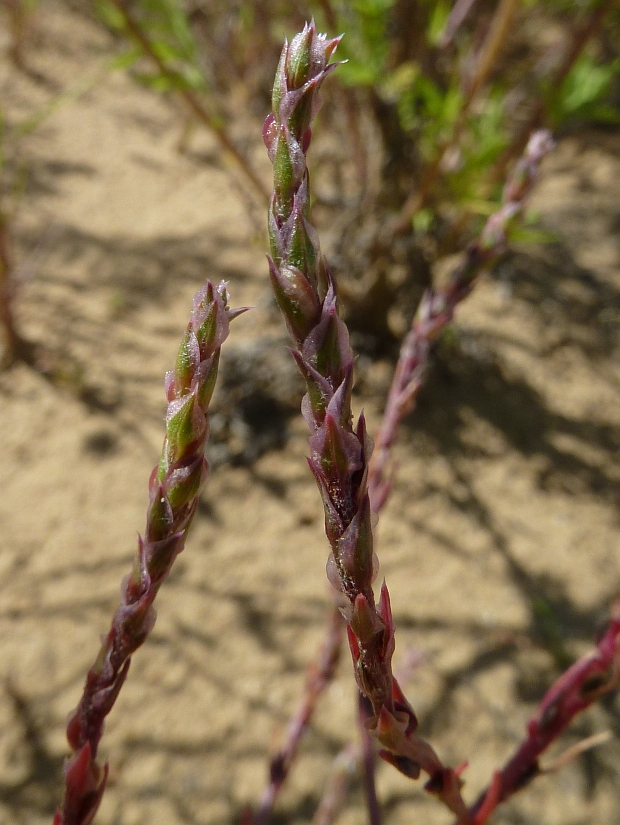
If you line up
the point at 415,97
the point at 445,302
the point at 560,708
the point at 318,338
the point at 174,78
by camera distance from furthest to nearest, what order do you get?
the point at 415,97 < the point at 174,78 < the point at 445,302 < the point at 560,708 < the point at 318,338

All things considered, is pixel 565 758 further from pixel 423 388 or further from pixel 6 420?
pixel 6 420

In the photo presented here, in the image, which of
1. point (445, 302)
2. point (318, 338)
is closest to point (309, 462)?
point (318, 338)

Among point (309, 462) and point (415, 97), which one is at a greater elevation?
point (415, 97)

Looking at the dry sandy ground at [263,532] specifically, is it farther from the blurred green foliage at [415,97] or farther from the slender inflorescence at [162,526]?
the slender inflorescence at [162,526]

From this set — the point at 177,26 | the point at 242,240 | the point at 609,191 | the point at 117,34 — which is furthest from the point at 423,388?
the point at 117,34

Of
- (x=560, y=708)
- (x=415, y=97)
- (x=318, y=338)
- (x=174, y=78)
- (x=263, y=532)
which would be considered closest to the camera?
(x=318, y=338)

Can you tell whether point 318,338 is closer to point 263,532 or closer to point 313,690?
point 313,690

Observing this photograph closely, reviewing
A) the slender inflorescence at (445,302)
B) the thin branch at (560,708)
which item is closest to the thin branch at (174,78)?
the slender inflorescence at (445,302)

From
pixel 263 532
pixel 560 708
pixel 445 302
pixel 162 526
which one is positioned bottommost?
pixel 263 532
